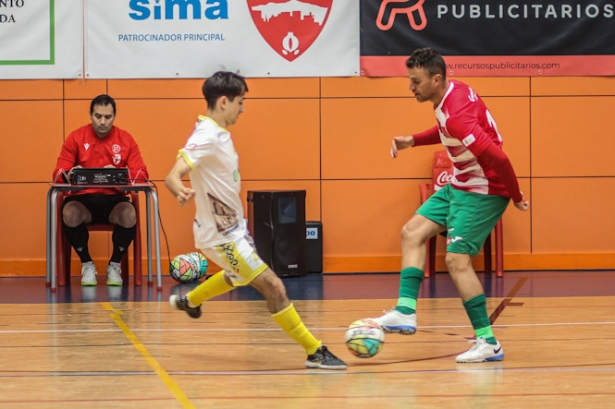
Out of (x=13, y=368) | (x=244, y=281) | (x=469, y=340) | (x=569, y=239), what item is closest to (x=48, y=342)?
(x=13, y=368)

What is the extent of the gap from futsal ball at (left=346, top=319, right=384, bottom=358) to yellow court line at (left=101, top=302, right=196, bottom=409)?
2.92ft

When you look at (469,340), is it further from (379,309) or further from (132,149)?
(132,149)

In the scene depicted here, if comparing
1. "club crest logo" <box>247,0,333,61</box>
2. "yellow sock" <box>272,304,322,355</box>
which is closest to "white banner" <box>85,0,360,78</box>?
"club crest logo" <box>247,0,333,61</box>

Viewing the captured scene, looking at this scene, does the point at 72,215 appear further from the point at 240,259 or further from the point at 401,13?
the point at 240,259

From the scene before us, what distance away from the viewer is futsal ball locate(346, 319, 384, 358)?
4.66m

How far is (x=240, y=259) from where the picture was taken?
4688 mm

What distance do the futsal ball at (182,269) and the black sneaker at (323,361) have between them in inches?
159

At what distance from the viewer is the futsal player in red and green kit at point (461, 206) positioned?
4852 mm

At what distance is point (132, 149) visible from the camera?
28.3 ft

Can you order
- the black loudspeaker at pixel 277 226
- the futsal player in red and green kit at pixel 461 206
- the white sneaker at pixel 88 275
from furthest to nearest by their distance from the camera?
the black loudspeaker at pixel 277 226 < the white sneaker at pixel 88 275 < the futsal player in red and green kit at pixel 461 206

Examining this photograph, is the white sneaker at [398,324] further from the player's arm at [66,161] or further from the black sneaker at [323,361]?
the player's arm at [66,161]

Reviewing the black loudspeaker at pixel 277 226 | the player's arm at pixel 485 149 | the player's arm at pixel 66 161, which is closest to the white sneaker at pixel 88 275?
the player's arm at pixel 66 161

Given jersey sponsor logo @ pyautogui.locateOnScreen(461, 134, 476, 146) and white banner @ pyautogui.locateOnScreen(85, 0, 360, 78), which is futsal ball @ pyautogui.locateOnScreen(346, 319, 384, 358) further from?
white banner @ pyautogui.locateOnScreen(85, 0, 360, 78)

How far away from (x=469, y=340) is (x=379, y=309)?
145 cm
